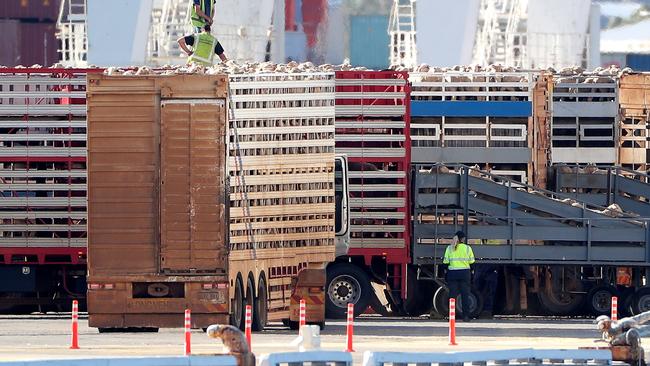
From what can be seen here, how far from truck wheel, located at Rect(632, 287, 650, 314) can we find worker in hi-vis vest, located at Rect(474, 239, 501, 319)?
7.22 ft

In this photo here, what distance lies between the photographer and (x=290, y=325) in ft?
106

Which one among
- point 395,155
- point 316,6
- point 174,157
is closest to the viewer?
point 174,157

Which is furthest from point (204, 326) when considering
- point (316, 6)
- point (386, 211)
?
point (316, 6)

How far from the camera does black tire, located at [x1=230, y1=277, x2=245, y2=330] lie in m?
29.5

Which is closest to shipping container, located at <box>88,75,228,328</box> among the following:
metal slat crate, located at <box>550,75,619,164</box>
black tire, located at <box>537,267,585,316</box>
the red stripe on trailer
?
the red stripe on trailer

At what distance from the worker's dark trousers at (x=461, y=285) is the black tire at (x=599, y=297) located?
1.99 meters

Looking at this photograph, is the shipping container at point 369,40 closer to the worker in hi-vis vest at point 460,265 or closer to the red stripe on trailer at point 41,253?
the red stripe on trailer at point 41,253

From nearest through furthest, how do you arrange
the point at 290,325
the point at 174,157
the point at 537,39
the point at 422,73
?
the point at 174,157, the point at 290,325, the point at 422,73, the point at 537,39

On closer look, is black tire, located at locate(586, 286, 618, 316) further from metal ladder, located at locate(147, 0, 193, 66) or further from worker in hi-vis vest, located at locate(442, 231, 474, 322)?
metal ladder, located at locate(147, 0, 193, 66)

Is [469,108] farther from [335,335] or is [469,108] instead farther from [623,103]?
[335,335]

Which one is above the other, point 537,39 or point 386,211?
point 537,39

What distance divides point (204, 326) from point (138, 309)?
0.86 m

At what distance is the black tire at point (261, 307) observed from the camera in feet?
101

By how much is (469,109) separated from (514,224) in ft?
7.20
